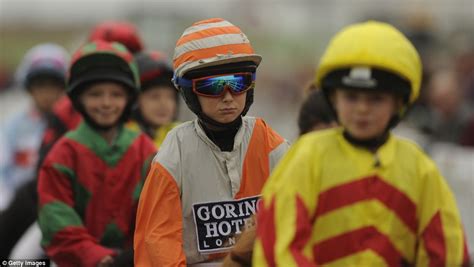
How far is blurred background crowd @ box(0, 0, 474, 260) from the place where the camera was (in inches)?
558

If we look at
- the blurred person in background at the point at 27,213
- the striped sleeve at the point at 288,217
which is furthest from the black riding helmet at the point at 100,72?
the striped sleeve at the point at 288,217

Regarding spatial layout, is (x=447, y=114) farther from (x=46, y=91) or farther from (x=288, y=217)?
(x=288, y=217)

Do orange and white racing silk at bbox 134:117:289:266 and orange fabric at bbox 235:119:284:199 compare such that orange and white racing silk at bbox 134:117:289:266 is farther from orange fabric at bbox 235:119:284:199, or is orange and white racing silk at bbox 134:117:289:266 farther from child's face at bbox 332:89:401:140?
child's face at bbox 332:89:401:140

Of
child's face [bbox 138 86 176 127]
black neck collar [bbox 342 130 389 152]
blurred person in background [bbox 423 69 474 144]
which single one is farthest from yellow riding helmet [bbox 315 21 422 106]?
blurred person in background [bbox 423 69 474 144]

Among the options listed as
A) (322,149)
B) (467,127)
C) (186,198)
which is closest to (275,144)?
(186,198)

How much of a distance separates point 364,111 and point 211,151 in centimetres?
131

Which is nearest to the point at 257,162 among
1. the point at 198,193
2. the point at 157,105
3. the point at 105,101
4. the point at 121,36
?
the point at 198,193

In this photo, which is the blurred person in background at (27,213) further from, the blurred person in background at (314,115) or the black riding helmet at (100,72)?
Result: the blurred person in background at (314,115)

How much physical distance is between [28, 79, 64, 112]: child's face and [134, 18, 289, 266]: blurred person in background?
581 cm

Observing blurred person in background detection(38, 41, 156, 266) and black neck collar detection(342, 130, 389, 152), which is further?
blurred person in background detection(38, 41, 156, 266)

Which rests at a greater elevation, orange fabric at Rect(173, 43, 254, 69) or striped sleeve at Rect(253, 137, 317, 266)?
orange fabric at Rect(173, 43, 254, 69)

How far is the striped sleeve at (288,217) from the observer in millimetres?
4824

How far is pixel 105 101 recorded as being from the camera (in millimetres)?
7758

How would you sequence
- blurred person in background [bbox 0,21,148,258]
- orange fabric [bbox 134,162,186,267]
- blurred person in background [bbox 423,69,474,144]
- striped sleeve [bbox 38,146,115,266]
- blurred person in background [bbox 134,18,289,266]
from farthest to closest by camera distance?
1. blurred person in background [bbox 423,69,474,144]
2. blurred person in background [bbox 0,21,148,258]
3. striped sleeve [bbox 38,146,115,266]
4. blurred person in background [bbox 134,18,289,266]
5. orange fabric [bbox 134,162,186,267]
